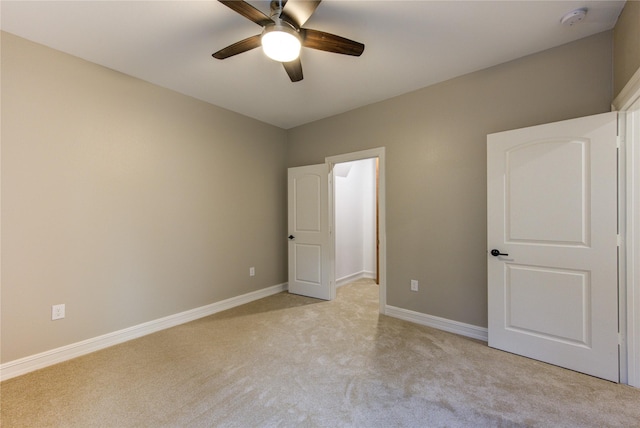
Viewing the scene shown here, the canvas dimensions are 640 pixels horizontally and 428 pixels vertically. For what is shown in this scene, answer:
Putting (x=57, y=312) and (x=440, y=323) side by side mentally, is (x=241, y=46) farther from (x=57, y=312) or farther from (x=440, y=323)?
(x=440, y=323)

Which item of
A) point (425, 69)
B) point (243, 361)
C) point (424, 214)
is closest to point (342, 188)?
point (424, 214)

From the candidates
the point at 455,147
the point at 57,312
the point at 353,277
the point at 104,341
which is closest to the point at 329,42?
the point at 455,147

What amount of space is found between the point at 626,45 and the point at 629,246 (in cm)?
137

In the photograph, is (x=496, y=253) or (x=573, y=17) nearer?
(x=573, y=17)

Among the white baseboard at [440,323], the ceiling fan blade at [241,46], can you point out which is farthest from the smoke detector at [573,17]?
the white baseboard at [440,323]

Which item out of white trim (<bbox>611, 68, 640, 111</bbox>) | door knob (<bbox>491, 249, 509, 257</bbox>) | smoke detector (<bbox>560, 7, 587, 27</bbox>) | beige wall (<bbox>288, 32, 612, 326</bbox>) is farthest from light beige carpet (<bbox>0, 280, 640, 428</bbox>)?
smoke detector (<bbox>560, 7, 587, 27</bbox>)

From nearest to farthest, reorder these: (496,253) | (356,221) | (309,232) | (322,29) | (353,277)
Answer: (322,29) < (496,253) < (309,232) < (353,277) < (356,221)

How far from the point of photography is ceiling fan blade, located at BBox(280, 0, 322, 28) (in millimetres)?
1542

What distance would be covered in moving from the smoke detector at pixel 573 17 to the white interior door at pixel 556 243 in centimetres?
70

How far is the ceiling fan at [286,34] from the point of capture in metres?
1.58

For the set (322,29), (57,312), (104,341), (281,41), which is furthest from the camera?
(104,341)

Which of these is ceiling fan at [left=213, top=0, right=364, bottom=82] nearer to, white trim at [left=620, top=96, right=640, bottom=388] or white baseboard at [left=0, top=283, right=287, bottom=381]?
white trim at [left=620, top=96, right=640, bottom=388]

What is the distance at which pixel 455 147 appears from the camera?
9.24 ft

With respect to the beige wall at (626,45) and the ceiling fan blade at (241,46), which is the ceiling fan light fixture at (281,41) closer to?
the ceiling fan blade at (241,46)
